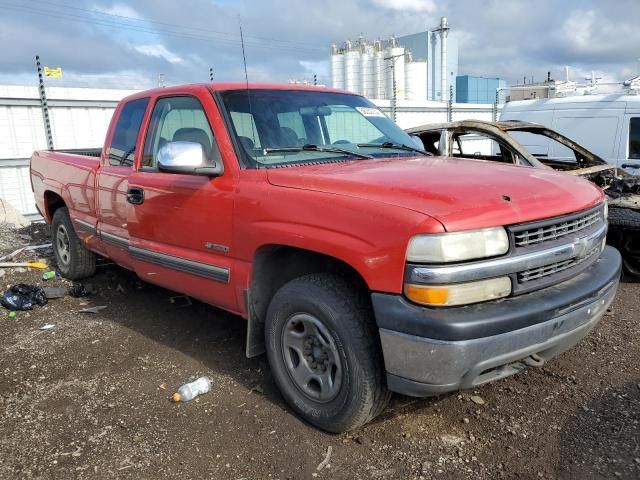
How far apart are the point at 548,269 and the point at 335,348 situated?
1.14 m

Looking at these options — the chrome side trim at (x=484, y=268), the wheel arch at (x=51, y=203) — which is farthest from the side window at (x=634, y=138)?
the wheel arch at (x=51, y=203)

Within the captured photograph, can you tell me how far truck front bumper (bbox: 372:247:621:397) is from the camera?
2334mm

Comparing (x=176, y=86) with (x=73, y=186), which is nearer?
(x=176, y=86)

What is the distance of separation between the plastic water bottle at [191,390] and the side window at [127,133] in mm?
1876

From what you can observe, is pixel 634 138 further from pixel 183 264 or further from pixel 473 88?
pixel 473 88

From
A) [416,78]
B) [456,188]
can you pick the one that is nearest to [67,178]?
[456,188]

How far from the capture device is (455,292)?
2367 millimetres

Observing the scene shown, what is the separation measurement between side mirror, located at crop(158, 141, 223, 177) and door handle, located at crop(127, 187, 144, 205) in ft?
2.49

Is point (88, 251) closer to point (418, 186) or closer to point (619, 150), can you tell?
point (418, 186)

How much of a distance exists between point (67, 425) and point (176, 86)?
2429 mm

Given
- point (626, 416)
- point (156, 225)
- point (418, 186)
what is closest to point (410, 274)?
point (418, 186)

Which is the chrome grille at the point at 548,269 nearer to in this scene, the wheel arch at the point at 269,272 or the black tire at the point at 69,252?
the wheel arch at the point at 269,272

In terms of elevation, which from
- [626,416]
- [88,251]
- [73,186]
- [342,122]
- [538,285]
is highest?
[342,122]

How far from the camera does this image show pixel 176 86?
3.99 meters
